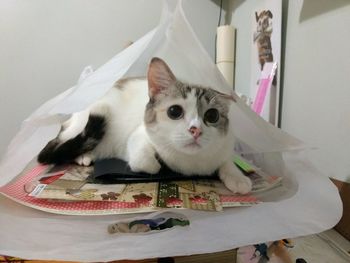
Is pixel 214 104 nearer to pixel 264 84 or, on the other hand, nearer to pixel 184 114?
pixel 184 114

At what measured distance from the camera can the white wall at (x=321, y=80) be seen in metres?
0.70

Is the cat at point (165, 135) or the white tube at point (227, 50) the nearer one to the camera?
the cat at point (165, 135)

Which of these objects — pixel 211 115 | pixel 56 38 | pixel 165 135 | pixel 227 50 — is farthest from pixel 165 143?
pixel 56 38

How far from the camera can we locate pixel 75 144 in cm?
83

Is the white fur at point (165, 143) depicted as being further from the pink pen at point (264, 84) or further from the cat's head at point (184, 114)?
the pink pen at point (264, 84)

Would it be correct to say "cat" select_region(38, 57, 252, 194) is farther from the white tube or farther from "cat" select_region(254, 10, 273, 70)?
the white tube

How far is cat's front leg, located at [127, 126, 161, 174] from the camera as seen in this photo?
72cm

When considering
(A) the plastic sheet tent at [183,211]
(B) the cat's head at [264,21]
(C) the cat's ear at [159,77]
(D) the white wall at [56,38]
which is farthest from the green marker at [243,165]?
(D) the white wall at [56,38]

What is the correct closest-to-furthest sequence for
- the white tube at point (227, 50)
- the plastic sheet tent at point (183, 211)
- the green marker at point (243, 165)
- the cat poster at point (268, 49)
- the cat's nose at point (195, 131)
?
the plastic sheet tent at point (183, 211), the cat's nose at point (195, 131), the green marker at point (243, 165), the cat poster at point (268, 49), the white tube at point (227, 50)

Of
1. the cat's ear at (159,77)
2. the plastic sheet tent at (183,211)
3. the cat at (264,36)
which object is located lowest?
the plastic sheet tent at (183,211)

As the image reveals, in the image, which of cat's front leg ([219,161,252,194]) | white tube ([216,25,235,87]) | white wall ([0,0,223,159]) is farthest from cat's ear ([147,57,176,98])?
white wall ([0,0,223,159])

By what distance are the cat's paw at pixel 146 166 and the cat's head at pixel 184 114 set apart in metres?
0.05

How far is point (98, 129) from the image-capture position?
0.86 meters

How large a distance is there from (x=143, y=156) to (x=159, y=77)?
19cm
